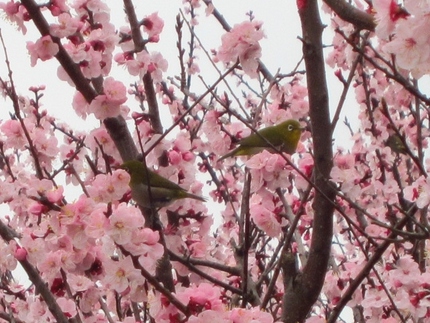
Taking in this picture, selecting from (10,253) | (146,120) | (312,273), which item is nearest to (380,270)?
(312,273)

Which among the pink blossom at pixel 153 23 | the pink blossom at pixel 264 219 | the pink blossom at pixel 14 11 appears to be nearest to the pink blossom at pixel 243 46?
the pink blossom at pixel 153 23

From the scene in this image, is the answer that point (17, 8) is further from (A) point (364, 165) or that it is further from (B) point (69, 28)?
(A) point (364, 165)

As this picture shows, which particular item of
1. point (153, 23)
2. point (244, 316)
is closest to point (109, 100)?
point (153, 23)

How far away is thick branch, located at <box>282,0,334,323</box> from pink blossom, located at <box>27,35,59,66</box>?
1123 millimetres

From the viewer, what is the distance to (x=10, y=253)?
2510 millimetres

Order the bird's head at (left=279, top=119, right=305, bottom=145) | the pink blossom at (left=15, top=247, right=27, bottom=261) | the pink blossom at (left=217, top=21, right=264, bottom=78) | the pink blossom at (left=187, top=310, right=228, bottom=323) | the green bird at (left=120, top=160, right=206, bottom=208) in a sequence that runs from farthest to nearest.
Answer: the bird's head at (left=279, top=119, right=305, bottom=145) < the green bird at (left=120, top=160, right=206, bottom=208) < the pink blossom at (left=217, top=21, right=264, bottom=78) < the pink blossom at (left=15, top=247, right=27, bottom=261) < the pink blossom at (left=187, top=310, right=228, bottom=323)

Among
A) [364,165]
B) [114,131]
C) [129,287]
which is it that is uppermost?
[364,165]

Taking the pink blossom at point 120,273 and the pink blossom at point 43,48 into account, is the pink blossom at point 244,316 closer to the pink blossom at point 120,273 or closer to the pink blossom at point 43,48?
the pink blossom at point 120,273

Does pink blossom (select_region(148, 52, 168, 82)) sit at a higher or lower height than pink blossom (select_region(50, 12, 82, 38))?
higher

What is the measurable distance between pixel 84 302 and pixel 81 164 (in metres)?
1.71

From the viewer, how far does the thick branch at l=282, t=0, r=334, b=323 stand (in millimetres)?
2098

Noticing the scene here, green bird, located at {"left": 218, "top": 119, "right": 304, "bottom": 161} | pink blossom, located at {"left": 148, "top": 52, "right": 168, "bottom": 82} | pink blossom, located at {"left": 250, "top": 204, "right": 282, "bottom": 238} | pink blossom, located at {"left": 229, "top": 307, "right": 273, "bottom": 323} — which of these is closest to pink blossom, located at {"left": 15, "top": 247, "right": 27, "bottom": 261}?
pink blossom, located at {"left": 229, "top": 307, "right": 273, "bottom": 323}

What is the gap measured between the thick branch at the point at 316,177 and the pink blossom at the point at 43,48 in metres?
1.12

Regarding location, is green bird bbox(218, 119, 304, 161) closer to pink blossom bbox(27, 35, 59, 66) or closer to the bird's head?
the bird's head
